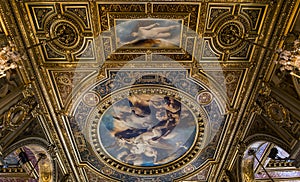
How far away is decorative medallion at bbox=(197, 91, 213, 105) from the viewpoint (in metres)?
10.7

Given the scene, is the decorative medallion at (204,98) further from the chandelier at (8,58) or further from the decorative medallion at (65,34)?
the chandelier at (8,58)

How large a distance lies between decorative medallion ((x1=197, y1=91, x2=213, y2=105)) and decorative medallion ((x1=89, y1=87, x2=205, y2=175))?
222 millimetres

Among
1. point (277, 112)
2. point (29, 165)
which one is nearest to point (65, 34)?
point (29, 165)

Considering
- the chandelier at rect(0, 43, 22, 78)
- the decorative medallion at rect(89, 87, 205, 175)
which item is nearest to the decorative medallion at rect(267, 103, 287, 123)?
the decorative medallion at rect(89, 87, 205, 175)

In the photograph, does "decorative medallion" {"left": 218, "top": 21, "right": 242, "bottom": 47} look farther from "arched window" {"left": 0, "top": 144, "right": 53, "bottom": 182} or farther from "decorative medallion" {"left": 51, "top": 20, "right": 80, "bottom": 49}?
"arched window" {"left": 0, "top": 144, "right": 53, "bottom": 182}

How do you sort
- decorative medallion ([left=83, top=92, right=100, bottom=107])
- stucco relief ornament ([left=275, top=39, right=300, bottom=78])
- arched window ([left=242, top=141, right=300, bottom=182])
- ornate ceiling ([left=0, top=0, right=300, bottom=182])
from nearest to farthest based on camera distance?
stucco relief ornament ([left=275, top=39, right=300, bottom=78]) → ornate ceiling ([left=0, top=0, right=300, bottom=182]) → decorative medallion ([left=83, top=92, right=100, bottom=107]) → arched window ([left=242, top=141, right=300, bottom=182])

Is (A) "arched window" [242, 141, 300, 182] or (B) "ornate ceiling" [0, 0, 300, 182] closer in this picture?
(B) "ornate ceiling" [0, 0, 300, 182]

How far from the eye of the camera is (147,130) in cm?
1148

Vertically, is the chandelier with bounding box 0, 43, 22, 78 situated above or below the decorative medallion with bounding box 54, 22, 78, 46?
below

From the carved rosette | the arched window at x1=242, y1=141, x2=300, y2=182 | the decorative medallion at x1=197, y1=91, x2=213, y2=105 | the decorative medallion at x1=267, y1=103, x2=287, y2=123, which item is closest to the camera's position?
the carved rosette

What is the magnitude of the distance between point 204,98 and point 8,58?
6.37m

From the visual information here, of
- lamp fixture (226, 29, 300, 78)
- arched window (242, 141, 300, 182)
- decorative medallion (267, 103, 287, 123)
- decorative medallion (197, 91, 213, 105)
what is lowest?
arched window (242, 141, 300, 182)

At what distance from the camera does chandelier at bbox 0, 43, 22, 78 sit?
7.77 meters

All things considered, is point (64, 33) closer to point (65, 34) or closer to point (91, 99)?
point (65, 34)
